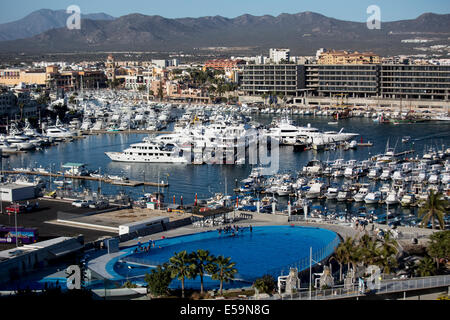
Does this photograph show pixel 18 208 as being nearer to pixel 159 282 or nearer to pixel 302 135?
pixel 159 282

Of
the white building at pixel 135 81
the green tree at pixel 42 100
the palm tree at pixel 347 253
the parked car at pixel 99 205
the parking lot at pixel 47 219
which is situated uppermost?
the white building at pixel 135 81

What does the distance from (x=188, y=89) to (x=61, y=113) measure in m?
11.3

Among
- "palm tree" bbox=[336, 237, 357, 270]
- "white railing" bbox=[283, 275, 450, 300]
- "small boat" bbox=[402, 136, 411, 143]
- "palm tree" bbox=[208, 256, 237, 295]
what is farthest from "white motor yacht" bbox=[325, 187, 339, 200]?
"small boat" bbox=[402, 136, 411, 143]

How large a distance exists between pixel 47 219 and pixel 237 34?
127 metres

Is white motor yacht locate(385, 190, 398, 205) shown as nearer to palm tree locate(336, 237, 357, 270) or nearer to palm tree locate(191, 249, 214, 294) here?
palm tree locate(336, 237, 357, 270)

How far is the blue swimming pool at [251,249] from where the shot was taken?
300 inches

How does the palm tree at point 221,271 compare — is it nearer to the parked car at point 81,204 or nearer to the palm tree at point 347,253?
the palm tree at point 347,253

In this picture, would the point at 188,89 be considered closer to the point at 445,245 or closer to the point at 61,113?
the point at 61,113

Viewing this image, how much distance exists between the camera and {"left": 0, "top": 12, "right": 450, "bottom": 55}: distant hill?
319 ft

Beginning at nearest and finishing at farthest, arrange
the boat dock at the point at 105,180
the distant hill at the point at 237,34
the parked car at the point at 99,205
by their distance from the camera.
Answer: the parked car at the point at 99,205, the boat dock at the point at 105,180, the distant hill at the point at 237,34

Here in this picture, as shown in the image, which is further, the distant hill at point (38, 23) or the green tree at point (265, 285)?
the distant hill at point (38, 23)

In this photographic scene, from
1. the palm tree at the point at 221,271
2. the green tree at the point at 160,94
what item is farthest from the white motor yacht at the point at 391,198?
the green tree at the point at 160,94

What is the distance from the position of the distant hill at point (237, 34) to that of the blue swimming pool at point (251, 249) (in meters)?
76.7

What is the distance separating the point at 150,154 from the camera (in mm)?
19422
